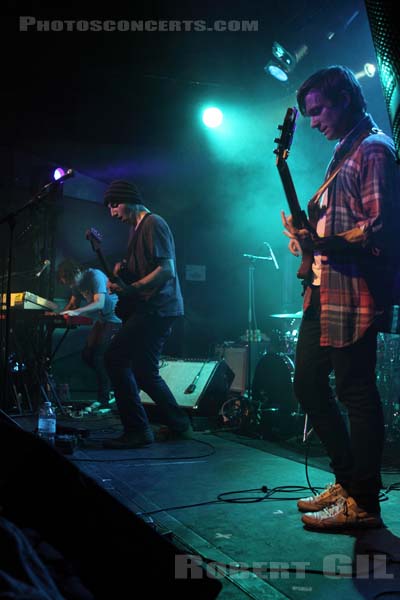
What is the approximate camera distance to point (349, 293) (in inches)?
93.6

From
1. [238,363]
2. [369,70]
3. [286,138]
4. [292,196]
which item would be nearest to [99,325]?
[238,363]

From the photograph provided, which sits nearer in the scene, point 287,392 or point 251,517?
point 251,517

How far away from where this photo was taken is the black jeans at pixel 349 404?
2301mm

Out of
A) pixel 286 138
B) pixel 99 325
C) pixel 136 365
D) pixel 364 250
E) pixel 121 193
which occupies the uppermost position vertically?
pixel 121 193

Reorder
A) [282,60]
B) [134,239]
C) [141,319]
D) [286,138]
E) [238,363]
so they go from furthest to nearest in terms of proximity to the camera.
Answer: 1. [238,363]
2. [282,60]
3. [134,239]
4. [141,319]
5. [286,138]

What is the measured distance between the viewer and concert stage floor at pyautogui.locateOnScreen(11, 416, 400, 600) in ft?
5.80

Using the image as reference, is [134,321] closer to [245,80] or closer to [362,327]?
[362,327]

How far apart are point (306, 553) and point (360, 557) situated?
0.21 metres

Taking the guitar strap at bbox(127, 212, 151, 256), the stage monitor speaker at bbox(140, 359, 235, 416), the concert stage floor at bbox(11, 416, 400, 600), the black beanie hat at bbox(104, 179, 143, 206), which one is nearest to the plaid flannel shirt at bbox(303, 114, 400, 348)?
the concert stage floor at bbox(11, 416, 400, 600)

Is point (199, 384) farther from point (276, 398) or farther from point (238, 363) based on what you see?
point (238, 363)

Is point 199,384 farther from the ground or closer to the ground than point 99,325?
closer to the ground

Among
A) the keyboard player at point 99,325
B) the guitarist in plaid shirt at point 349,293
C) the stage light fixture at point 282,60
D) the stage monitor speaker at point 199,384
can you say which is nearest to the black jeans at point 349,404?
the guitarist in plaid shirt at point 349,293

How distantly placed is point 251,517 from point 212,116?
7.33 m

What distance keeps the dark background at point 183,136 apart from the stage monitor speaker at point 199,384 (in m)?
2.23
